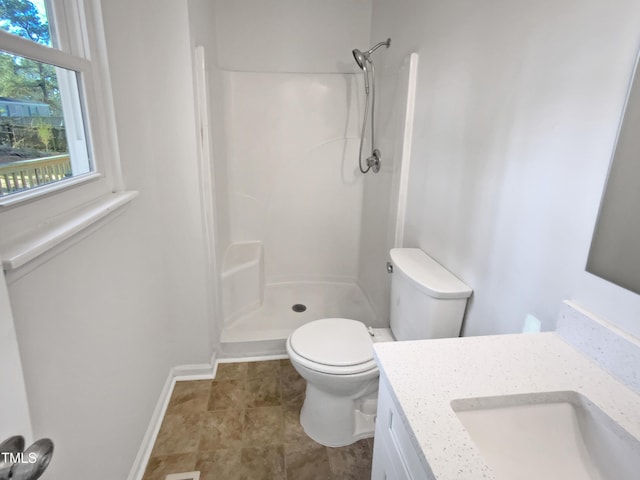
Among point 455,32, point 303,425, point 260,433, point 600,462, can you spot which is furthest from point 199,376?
point 455,32

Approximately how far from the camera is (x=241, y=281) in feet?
8.29

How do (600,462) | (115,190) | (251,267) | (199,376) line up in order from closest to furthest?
1. (600,462)
2. (115,190)
3. (199,376)
4. (251,267)

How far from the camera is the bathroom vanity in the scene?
2.29 ft

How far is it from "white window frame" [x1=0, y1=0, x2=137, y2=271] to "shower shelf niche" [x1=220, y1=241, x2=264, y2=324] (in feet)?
3.63

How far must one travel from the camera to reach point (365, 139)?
2.77 meters

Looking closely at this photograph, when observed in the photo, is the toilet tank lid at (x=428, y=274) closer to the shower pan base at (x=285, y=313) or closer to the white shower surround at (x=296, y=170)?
the shower pan base at (x=285, y=313)

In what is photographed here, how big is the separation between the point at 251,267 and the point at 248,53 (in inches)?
59.7

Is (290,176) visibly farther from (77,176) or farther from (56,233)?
(56,233)

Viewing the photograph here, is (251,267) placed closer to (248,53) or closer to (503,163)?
(248,53)

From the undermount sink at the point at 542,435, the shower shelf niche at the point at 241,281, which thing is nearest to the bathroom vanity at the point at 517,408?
the undermount sink at the point at 542,435

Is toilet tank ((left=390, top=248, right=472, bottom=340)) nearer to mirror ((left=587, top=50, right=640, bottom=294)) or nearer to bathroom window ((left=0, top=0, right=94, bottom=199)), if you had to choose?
mirror ((left=587, top=50, right=640, bottom=294))

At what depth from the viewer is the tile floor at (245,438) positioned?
1.56 metres

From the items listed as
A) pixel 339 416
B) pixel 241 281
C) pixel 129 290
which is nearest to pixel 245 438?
pixel 339 416

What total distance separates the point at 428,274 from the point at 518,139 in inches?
23.9
